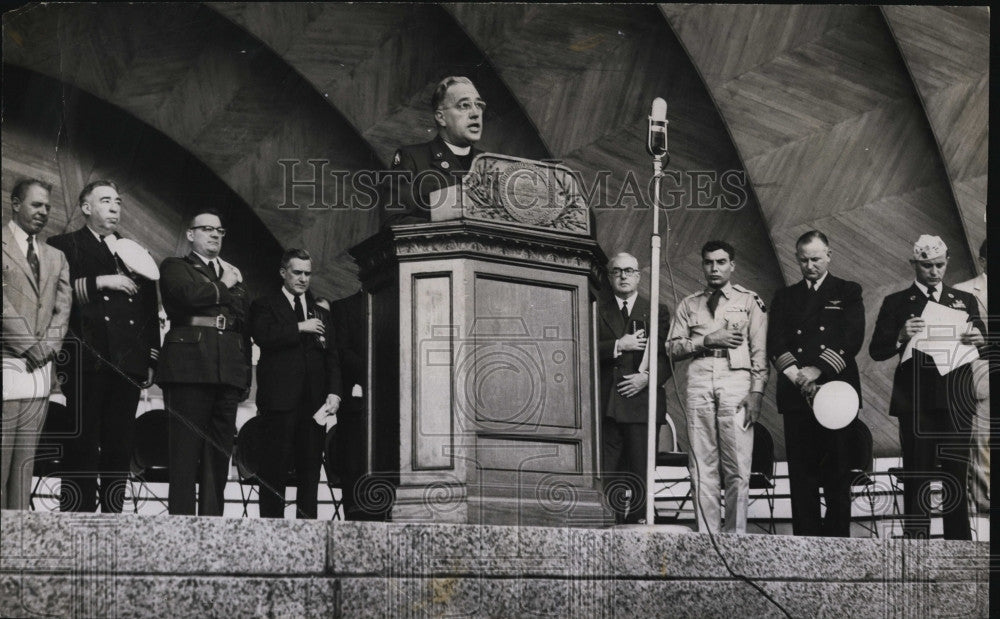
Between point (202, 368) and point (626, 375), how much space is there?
2753 millimetres

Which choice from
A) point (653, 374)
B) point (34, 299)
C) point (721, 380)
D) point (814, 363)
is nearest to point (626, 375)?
point (721, 380)

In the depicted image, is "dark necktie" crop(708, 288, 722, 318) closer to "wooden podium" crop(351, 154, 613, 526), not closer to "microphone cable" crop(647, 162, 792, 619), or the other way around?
"microphone cable" crop(647, 162, 792, 619)

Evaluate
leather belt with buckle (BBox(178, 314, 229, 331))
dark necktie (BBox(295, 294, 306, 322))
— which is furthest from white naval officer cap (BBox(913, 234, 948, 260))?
leather belt with buckle (BBox(178, 314, 229, 331))

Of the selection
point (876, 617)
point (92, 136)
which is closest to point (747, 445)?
point (876, 617)

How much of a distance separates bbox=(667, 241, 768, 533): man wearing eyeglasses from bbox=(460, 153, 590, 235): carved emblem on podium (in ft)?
4.13

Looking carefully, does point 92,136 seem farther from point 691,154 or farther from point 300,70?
point 691,154

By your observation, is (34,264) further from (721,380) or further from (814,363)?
(814,363)

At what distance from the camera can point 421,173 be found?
29.6ft

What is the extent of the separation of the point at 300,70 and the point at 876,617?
640 centimetres

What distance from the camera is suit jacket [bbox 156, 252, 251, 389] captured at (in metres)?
8.53

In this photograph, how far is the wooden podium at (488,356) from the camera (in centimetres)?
765

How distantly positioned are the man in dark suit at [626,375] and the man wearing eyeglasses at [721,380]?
0.26 meters

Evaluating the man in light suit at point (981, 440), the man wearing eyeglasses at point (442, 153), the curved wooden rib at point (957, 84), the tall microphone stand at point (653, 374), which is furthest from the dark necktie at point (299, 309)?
the curved wooden rib at point (957, 84)

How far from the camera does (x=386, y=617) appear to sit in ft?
20.6
